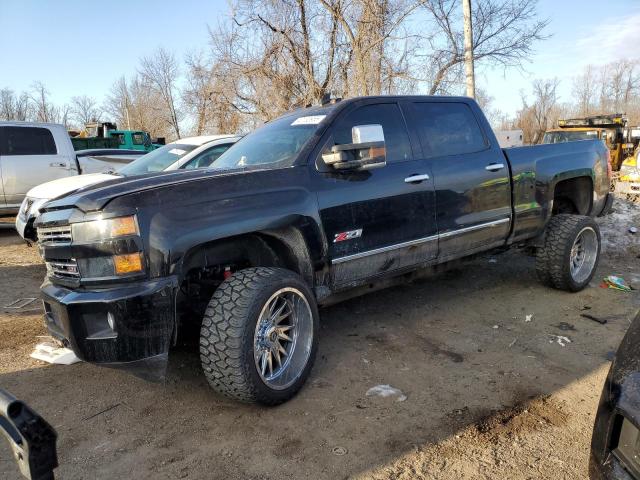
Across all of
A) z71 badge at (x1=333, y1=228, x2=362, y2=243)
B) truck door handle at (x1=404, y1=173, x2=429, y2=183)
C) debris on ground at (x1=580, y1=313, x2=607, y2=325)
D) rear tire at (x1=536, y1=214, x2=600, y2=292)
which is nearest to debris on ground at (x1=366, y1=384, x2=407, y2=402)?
z71 badge at (x1=333, y1=228, x2=362, y2=243)

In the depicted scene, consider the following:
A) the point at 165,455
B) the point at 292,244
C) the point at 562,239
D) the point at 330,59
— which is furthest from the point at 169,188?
the point at 330,59

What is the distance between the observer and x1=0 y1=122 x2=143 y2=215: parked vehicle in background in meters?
9.41

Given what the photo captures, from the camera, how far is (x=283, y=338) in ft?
10.8

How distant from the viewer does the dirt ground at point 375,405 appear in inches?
103

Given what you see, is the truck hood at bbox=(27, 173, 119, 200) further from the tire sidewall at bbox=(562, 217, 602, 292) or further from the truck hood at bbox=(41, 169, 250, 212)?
the tire sidewall at bbox=(562, 217, 602, 292)

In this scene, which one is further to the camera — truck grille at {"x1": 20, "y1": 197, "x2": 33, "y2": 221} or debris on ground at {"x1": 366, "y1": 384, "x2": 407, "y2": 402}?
truck grille at {"x1": 20, "y1": 197, "x2": 33, "y2": 221}

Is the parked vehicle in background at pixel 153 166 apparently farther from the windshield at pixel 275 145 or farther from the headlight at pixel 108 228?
the headlight at pixel 108 228

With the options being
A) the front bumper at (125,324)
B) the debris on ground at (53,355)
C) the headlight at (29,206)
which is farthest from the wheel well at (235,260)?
the headlight at (29,206)

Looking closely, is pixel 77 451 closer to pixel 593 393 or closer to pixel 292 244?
pixel 292 244

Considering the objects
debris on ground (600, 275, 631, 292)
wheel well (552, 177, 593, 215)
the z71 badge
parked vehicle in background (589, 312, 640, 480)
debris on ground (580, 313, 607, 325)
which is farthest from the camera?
wheel well (552, 177, 593, 215)

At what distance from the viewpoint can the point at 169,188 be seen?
2.92 m

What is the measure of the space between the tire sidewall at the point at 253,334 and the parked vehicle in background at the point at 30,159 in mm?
8277

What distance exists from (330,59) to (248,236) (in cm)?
1452

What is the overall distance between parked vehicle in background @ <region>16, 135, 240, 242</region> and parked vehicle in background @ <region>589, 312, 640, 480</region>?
18.4 ft
